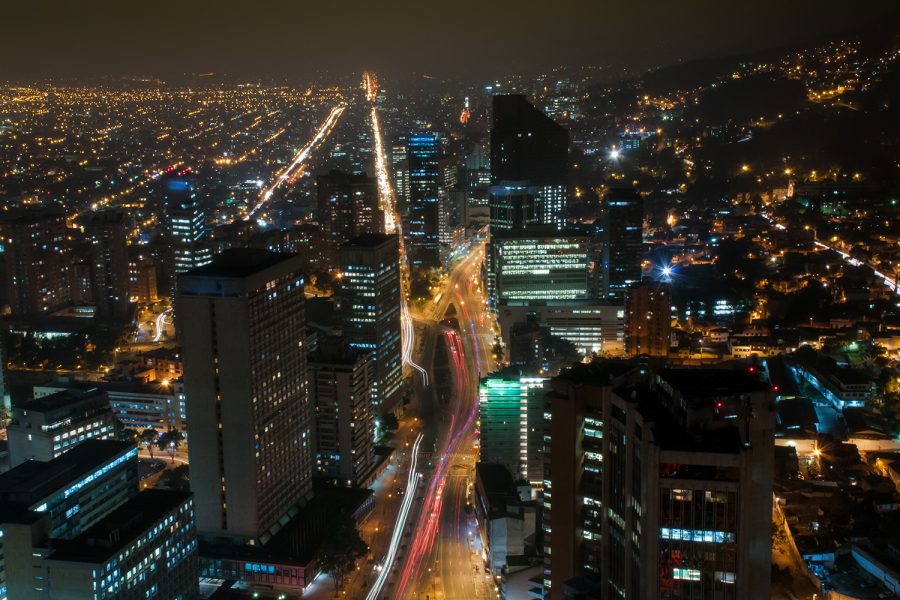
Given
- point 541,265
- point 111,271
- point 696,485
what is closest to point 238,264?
point 696,485

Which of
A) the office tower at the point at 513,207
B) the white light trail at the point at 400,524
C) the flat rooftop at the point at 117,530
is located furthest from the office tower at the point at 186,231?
the flat rooftop at the point at 117,530

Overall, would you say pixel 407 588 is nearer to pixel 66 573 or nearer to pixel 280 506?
pixel 280 506

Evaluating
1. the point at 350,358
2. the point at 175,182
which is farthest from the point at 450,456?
the point at 175,182

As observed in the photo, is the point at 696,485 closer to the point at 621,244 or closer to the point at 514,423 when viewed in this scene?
the point at 514,423

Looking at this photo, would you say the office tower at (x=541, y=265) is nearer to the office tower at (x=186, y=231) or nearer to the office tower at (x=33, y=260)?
the office tower at (x=186, y=231)

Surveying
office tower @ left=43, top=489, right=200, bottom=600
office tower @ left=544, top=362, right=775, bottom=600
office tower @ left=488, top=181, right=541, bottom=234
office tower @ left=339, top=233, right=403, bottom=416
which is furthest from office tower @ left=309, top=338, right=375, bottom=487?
office tower @ left=488, top=181, right=541, bottom=234
